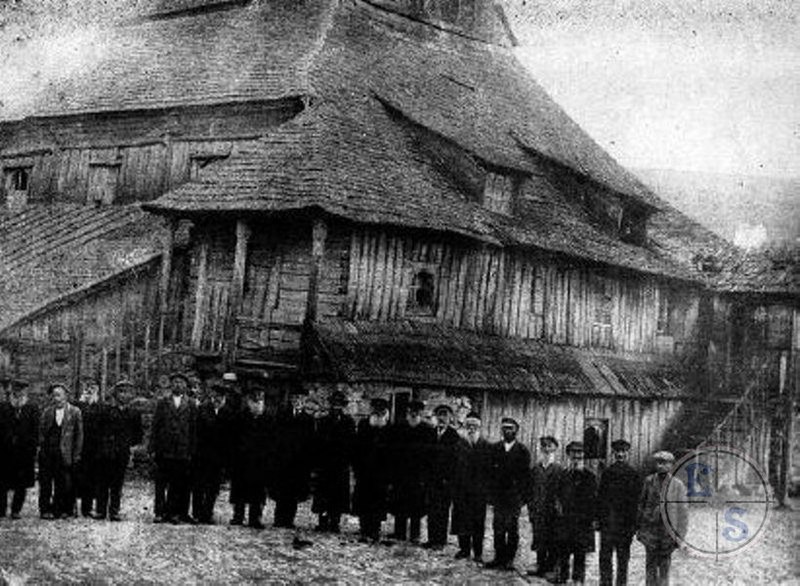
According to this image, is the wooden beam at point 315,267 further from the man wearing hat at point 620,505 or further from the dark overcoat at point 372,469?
the man wearing hat at point 620,505

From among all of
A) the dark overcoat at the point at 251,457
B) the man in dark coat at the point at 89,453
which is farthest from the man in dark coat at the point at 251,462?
the man in dark coat at the point at 89,453

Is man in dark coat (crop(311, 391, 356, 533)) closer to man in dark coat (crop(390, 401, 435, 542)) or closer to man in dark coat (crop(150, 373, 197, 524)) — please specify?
man in dark coat (crop(390, 401, 435, 542))

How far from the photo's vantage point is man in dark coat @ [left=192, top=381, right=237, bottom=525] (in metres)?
13.2

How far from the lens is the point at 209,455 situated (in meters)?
13.2

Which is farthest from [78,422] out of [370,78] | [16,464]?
[370,78]

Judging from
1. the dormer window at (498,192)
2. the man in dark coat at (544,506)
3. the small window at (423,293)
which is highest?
the dormer window at (498,192)

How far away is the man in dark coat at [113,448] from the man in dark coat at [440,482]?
13.3 feet

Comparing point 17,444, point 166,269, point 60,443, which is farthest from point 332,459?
point 166,269

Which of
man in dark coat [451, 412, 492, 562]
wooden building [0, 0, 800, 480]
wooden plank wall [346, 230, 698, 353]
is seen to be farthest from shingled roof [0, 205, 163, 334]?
man in dark coat [451, 412, 492, 562]

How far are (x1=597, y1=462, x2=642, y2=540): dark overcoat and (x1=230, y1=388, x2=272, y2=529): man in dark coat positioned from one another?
4625mm

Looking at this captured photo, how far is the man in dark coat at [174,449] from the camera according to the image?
42.4 ft

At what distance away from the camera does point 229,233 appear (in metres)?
19.6

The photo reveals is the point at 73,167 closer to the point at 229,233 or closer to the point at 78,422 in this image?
the point at 229,233

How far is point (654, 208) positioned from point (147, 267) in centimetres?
1442
